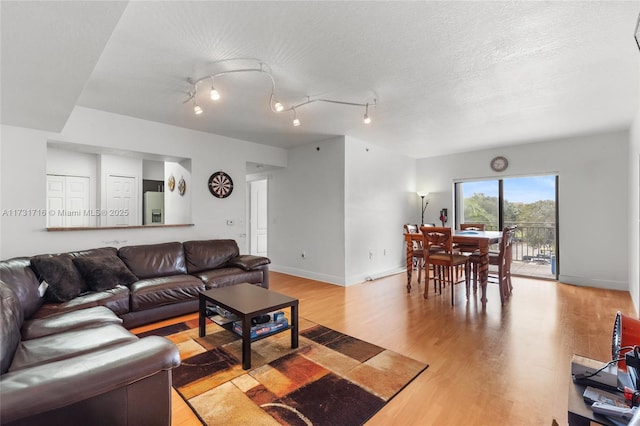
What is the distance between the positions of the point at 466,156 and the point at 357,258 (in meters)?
3.28

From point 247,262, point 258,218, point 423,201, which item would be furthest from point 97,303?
point 423,201

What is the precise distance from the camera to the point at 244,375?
2.14 meters

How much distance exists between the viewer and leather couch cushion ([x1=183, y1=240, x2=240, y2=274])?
4004 mm

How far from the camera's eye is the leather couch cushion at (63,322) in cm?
202

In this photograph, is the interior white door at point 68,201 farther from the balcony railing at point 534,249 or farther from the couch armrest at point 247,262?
the balcony railing at point 534,249

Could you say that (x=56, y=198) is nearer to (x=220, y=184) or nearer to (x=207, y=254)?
(x=220, y=184)

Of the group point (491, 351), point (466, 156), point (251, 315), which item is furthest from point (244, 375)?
point (466, 156)

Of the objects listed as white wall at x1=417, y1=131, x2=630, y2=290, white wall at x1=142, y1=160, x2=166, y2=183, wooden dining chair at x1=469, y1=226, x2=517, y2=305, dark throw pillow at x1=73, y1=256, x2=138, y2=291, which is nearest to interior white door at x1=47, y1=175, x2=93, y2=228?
white wall at x1=142, y1=160, x2=166, y2=183

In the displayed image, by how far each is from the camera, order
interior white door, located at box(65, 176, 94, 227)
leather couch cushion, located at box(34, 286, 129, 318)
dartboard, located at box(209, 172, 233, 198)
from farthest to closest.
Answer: interior white door, located at box(65, 176, 94, 227), dartboard, located at box(209, 172, 233, 198), leather couch cushion, located at box(34, 286, 129, 318)

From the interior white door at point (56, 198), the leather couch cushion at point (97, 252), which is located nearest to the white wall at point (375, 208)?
the leather couch cushion at point (97, 252)

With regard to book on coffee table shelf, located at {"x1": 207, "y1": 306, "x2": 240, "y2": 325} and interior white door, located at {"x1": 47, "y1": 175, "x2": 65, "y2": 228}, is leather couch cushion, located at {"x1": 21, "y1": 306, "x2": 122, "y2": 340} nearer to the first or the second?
book on coffee table shelf, located at {"x1": 207, "y1": 306, "x2": 240, "y2": 325}

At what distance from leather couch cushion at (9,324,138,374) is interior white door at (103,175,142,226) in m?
4.29

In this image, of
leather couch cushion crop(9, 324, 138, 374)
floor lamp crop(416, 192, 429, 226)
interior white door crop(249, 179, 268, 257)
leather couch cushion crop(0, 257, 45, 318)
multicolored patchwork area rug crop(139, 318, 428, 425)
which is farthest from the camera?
interior white door crop(249, 179, 268, 257)

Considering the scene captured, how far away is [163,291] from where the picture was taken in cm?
313
